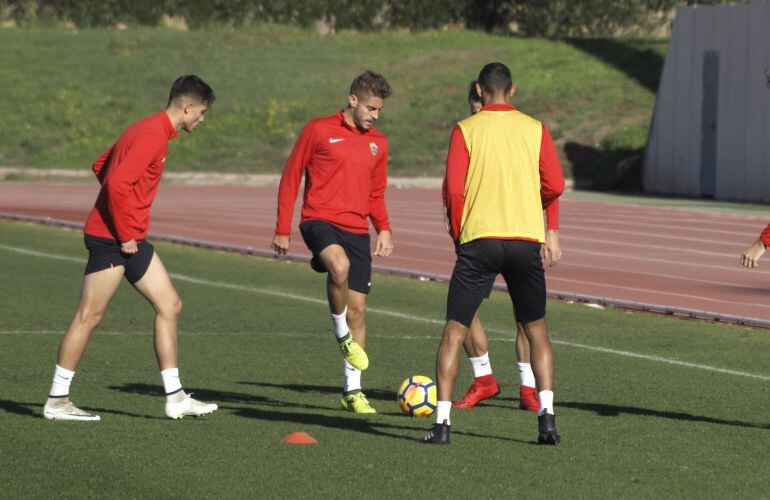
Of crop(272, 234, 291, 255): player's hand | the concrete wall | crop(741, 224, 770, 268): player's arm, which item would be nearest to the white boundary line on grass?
crop(741, 224, 770, 268): player's arm

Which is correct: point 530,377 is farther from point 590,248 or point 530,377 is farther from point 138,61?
point 138,61

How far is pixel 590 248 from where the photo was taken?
22.3 meters

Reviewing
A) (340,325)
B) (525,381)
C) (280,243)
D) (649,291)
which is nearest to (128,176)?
(280,243)

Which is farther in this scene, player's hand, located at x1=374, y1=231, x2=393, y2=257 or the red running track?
the red running track

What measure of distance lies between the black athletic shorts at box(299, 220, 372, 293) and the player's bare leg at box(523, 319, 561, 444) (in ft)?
Result: 5.86

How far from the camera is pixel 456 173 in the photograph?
8109mm

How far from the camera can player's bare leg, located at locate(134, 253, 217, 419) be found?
9.13 metres

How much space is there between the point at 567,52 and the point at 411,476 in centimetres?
4821

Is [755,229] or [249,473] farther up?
[249,473]

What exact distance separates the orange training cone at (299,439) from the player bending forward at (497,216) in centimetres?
64

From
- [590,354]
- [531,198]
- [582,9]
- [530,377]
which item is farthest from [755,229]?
[582,9]

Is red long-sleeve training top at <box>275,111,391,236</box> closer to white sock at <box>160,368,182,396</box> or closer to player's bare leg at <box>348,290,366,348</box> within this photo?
player's bare leg at <box>348,290,366,348</box>

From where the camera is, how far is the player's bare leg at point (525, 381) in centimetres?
978

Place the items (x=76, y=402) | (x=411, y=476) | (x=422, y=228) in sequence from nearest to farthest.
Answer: (x=411, y=476), (x=76, y=402), (x=422, y=228)
